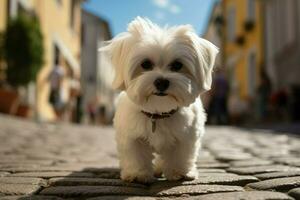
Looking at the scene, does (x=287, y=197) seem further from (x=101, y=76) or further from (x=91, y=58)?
(x=101, y=76)

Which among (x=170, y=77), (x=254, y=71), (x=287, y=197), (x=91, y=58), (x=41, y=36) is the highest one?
(x=91, y=58)

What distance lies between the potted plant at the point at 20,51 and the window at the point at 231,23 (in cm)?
1966

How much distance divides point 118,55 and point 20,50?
1085 cm

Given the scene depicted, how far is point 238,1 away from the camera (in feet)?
101

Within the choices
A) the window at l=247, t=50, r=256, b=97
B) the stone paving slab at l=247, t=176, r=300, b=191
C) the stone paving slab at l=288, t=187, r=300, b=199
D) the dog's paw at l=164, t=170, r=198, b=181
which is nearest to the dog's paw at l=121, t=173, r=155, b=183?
the dog's paw at l=164, t=170, r=198, b=181

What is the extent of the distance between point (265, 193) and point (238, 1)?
94.2 feet

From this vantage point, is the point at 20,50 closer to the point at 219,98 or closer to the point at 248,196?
the point at 219,98

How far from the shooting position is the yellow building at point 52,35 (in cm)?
1683

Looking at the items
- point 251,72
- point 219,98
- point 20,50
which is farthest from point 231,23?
point 20,50

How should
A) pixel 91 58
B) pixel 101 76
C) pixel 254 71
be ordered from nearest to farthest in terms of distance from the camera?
pixel 254 71 < pixel 91 58 < pixel 101 76

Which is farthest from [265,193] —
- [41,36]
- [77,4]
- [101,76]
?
[101,76]

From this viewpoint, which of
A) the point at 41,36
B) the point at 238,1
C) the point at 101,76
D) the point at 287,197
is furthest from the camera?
the point at 101,76

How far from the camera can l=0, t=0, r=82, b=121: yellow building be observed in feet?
55.2

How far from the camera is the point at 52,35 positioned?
21.6 metres
